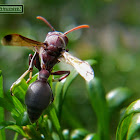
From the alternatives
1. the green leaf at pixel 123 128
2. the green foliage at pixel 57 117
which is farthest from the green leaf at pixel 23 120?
the green leaf at pixel 123 128

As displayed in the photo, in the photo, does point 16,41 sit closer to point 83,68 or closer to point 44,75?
point 44,75

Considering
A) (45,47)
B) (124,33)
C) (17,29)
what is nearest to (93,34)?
(124,33)

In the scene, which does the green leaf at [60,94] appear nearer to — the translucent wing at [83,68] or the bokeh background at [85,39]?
the translucent wing at [83,68]

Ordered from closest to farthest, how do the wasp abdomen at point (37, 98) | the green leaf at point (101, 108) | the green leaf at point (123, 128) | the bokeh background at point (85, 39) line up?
the green leaf at point (123, 128) → the wasp abdomen at point (37, 98) → the green leaf at point (101, 108) → the bokeh background at point (85, 39)

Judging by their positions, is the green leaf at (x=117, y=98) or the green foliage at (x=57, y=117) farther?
the green leaf at (x=117, y=98)

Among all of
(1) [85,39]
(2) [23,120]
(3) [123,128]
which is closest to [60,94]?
(2) [23,120]

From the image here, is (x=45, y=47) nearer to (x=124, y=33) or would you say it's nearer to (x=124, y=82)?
(x=124, y=82)

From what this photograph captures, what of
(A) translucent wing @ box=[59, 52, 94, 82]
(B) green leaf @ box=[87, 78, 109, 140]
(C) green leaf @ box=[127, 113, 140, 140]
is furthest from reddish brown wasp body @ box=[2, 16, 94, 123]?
(C) green leaf @ box=[127, 113, 140, 140]
